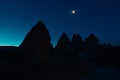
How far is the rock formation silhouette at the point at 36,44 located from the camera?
34.4m

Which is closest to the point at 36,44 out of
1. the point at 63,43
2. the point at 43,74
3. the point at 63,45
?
the point at 43,74

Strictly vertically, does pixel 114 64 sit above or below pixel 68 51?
below

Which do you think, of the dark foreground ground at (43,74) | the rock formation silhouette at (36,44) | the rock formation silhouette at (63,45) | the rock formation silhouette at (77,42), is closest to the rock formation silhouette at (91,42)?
the rock formation silhouette at (77,42)

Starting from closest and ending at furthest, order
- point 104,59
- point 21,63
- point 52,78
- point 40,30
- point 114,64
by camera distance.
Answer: point 52,78 < point 21,63 < point 40,30 < point 114,64 < point 104,59

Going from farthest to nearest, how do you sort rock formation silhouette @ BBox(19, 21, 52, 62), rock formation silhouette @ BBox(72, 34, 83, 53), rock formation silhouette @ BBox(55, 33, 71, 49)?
1. rock formation silhouette @ BBox(72, 34, 83, 53)
2. rock formation silhouette @ BBox(55, 33, 71, 49)
3. rock formation silhouette @ BBox(19, 21, 52, 62)

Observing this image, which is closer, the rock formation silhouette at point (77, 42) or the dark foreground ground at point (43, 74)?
the dark foreground ground at point (43, 74)

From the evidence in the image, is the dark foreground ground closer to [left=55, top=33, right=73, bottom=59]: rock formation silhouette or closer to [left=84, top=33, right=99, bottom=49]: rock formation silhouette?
[left=55, top=33, right=73, bottom=59]: rock formation silhouette

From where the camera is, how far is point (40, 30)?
1473 inches

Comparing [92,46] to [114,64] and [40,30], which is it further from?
[40,30]

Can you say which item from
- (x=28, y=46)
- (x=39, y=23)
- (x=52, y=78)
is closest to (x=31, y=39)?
(x=28, y=46)

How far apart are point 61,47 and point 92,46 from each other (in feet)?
76.8

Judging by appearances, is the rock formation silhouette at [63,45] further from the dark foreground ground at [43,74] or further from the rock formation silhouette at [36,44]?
the dark foreground ground at [43,74]

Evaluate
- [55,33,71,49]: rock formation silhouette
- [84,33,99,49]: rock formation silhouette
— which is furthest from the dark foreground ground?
[84,33,99,49]: rock formation silhouette

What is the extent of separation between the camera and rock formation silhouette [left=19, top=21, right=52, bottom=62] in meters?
34.4
